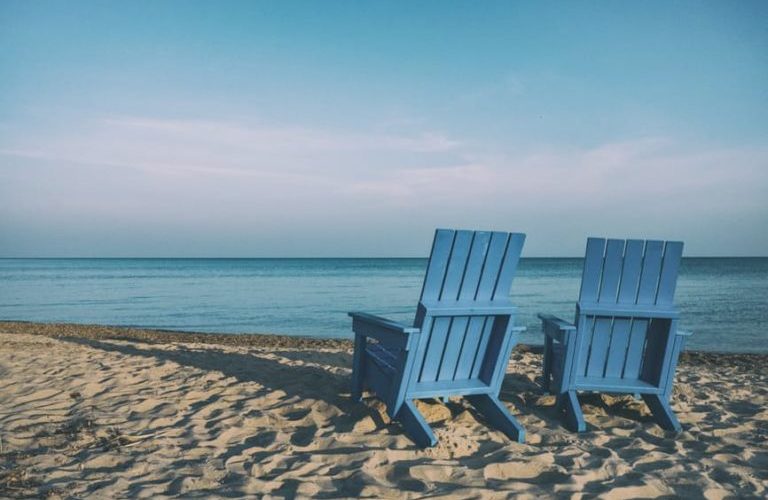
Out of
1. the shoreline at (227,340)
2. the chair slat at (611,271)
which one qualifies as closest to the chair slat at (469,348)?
the chair slat at (611,271)

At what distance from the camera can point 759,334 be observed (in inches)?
415

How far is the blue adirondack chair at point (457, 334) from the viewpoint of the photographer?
10.2 feet

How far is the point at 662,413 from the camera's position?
11.8ft

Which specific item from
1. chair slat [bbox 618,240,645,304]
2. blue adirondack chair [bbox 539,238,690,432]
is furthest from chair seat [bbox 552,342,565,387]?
chair slat [bbox 618,240,645,304]

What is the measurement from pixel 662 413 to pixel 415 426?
1.77m

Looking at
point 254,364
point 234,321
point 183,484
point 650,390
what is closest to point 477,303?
point 650,390

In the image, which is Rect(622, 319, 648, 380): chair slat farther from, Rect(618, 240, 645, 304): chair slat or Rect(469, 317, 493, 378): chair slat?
Rect(469, 317, 493, 378): chair slat

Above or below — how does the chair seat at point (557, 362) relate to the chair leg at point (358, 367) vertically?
above

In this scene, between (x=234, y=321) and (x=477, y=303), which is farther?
(x=234, y=321)

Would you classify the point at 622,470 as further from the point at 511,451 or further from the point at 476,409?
the point at 476,409

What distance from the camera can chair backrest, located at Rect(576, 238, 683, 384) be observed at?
3529 millimetres

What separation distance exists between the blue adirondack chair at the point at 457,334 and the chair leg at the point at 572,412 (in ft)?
1.59

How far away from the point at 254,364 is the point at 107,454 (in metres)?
2.66

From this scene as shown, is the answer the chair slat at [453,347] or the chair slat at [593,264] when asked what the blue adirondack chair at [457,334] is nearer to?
the chair slat at [453,347]
